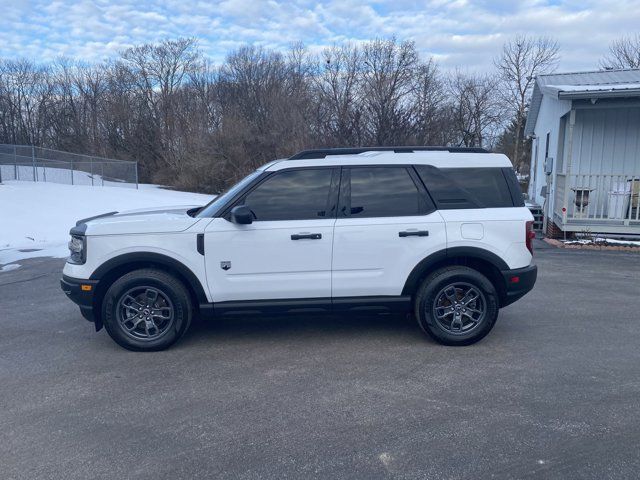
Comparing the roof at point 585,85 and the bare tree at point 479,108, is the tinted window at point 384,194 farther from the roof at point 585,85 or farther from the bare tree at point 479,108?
the bare tree at point 479,108

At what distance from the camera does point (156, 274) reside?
514cm

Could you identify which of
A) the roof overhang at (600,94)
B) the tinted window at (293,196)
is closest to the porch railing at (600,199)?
the roof overhang at (600,94)

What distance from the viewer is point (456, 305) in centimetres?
532

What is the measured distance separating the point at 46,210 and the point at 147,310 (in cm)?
1315

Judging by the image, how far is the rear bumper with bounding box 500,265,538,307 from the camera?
5.32 metres

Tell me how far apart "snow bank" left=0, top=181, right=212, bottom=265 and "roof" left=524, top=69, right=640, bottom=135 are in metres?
10.2

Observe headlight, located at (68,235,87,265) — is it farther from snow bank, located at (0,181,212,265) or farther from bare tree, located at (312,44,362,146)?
bare tree, located at (312,44,362,146)

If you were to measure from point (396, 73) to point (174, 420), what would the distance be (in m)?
29.5

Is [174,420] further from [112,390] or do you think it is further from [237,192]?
[237,192]

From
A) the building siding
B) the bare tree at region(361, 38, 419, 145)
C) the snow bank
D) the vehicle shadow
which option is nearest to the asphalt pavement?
the vehicle shadow

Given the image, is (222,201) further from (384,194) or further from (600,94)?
(600,94)

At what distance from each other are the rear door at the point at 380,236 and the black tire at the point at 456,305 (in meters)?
0.27

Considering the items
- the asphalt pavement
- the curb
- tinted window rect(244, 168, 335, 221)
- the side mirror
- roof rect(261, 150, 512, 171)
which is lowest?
the asphalt pavement

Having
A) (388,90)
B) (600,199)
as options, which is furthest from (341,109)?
(600,199)
